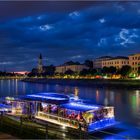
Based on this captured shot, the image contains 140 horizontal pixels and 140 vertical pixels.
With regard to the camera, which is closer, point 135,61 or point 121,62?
point 135,61

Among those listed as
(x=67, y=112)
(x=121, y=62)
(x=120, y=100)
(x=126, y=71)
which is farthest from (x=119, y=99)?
(x=121, y=62)

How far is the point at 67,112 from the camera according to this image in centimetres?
1972

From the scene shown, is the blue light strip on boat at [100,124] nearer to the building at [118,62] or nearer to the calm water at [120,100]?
the calm water at [120,100]

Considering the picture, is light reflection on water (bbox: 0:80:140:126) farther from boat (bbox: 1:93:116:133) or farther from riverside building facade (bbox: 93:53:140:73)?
riverside building facade (bbox: 93:53:140:73)

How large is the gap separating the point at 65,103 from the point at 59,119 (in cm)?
172

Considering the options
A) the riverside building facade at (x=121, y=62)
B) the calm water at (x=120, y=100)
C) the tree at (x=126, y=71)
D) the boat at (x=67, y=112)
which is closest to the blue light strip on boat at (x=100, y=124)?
the boat at (x=67, y=112)

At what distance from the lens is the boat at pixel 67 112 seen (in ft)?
61.0

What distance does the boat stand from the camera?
18578 millimetres

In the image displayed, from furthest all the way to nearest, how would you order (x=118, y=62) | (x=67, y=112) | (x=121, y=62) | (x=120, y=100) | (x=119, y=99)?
1. (x=118, y=62)
2. (x=121, y=62)
3. (x=119, y=99)
4. (x=120, y=100)
5. (x=67, y=112)

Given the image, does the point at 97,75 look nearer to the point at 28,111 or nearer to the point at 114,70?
the point at 114,70

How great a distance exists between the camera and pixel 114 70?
14788 cm

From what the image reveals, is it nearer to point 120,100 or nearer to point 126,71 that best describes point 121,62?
point 126,71

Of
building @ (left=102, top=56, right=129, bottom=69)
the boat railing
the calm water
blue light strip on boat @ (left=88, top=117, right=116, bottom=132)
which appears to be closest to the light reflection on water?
the calm water

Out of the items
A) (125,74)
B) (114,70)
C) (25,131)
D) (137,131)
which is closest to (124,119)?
(137,131)
